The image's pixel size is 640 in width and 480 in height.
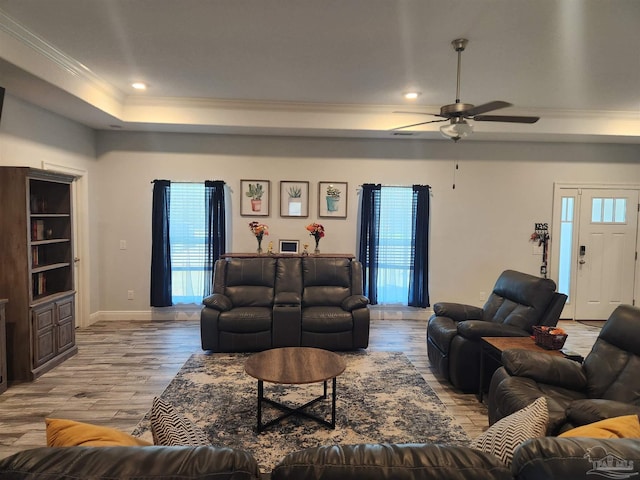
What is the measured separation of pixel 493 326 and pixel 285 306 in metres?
2.17

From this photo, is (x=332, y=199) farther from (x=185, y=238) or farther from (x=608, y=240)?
(x=608, y=240)

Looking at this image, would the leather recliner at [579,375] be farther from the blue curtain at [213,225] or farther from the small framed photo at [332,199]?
the blue curtain at [213,225]

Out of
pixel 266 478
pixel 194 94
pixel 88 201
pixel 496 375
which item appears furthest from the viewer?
pixel 88 201

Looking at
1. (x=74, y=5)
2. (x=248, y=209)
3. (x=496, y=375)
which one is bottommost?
(x=496, y=375)

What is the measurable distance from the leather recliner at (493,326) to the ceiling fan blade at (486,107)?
1624 millimetres

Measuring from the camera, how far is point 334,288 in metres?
4.75

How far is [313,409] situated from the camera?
2.96m

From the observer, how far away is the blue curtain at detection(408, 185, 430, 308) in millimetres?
5594

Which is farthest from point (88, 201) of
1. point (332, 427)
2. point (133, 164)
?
point (332, 427)

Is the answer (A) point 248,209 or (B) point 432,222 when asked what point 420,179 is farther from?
(A) point 248,209

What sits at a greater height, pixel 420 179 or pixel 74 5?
pixel 74 5

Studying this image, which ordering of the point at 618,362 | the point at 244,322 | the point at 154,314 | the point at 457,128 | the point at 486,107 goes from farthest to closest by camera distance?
the point at 154,314, the point at 244,322, the point at 457,128, the point at 486,107, the point at 618,362

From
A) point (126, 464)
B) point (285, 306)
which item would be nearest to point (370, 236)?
point (285, 306)

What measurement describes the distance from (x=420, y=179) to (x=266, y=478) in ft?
16.8
